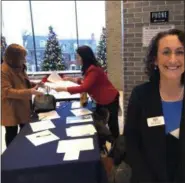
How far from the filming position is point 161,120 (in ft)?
4.83

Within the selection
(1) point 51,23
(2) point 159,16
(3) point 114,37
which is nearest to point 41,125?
(2) point 159,16

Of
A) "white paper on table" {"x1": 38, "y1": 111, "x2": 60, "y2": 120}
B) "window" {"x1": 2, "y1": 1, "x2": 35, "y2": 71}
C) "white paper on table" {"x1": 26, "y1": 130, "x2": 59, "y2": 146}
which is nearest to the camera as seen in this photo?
"white paper on table" {"x1": 26, "y1": 130, "x2": 59, "y2": 146}

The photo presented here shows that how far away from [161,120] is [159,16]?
2.28 m

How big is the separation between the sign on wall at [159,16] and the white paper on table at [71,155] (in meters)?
2.24

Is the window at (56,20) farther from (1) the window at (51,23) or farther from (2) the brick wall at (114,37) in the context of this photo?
(2) the brick wall at (114,37)

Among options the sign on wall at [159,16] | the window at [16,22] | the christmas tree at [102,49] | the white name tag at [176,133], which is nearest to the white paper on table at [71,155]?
the white name tag at [176,133]

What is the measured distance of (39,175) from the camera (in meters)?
1.76

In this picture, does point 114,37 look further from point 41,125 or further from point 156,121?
point 156,121

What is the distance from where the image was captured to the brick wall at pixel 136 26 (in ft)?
11.0

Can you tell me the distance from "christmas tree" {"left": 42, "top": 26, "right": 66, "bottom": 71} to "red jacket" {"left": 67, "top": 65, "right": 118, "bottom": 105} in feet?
18.4

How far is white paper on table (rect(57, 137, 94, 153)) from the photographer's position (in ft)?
6.53

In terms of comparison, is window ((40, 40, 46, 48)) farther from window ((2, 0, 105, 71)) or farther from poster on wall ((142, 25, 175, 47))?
poster on wall ((142, 25, 175, 47))

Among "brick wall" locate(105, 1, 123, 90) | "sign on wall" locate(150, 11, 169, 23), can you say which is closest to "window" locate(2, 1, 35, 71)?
"brick wall" locate(105, 1, 123, 90)

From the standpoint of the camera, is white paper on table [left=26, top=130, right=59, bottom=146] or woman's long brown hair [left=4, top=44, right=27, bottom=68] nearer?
white paper on table [left=26, top=130, right=59, bottom=146]
